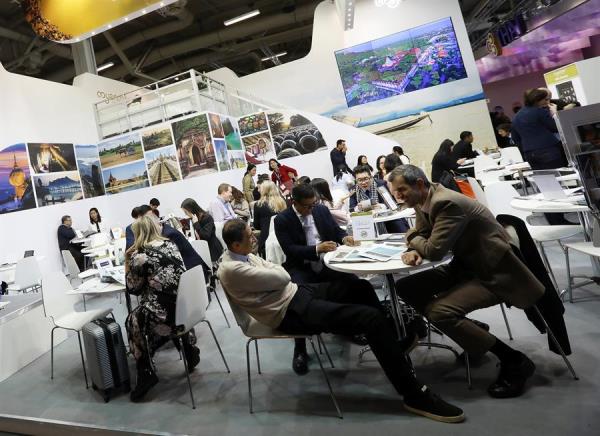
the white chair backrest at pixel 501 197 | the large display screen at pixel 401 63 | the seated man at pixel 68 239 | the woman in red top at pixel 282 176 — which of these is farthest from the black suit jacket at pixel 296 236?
the large display screen at pixel 401 63

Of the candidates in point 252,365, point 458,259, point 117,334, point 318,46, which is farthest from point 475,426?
point 318,46

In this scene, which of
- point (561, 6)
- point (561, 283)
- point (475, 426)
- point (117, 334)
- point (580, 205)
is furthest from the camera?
point (561, 6)

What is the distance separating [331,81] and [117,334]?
1042 centimetres

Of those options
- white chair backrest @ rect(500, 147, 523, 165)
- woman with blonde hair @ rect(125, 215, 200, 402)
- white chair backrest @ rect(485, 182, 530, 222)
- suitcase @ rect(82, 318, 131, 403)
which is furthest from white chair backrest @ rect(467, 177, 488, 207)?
suitcase @ rect(82, 318, 131, 403)

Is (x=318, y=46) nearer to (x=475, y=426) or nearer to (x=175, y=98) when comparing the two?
(x=175, y=98)

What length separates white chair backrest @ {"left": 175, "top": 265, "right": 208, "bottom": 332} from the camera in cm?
271

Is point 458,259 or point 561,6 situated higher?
point 561,6

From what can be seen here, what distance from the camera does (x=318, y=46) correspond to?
→ 39.1 ft

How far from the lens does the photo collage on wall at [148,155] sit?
9.05 metres

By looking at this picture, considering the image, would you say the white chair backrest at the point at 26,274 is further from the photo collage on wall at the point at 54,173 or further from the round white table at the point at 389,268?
the round white table at the point at 389,268

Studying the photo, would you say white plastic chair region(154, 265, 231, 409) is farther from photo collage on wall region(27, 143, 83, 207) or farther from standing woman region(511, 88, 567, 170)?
photo collage on wall region(27, 143, 83, 207)

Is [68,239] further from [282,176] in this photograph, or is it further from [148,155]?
[282,176]

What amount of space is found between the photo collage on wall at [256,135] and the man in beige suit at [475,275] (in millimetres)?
9885

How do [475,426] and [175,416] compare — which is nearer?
[475,426]
